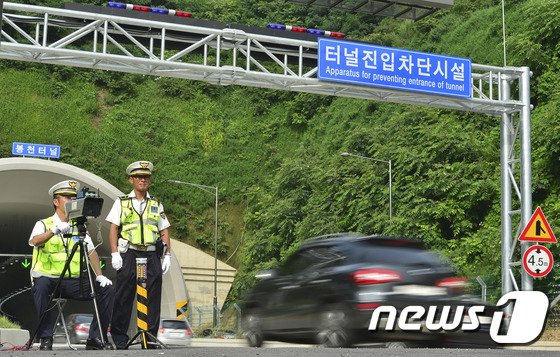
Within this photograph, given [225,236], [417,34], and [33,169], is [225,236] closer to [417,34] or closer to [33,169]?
[417,34]

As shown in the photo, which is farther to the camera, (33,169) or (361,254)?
(33,169)

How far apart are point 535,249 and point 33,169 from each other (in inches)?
1014

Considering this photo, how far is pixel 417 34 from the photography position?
6275cm

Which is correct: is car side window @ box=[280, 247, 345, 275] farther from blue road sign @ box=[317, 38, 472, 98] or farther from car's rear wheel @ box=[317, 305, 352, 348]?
blue road sign @ box=[317, 38, 472, 98]

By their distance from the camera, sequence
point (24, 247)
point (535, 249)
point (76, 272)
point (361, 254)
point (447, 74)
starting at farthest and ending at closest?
point (24, 247)
point (447, 74)
point (535, 249)
point (361, 254)
point (76, 272)

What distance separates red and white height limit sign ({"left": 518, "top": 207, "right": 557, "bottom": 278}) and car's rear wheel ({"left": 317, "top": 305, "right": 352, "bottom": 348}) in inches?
347

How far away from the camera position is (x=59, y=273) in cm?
1043

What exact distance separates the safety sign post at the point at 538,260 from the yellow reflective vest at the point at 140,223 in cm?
1103

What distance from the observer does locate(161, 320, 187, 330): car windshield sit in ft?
91.0

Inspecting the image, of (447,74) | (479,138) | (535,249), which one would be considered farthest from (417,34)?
(535,249)

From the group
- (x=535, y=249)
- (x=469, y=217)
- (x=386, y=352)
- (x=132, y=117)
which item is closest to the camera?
(x=386, y=352)

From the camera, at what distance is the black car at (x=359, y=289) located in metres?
11.1

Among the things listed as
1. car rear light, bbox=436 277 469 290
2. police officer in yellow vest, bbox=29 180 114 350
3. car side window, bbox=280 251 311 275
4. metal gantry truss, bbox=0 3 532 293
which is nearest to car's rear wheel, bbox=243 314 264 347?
car side window, bbox=280 251 311 275

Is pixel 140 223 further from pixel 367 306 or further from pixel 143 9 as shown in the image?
pixel 143 9
